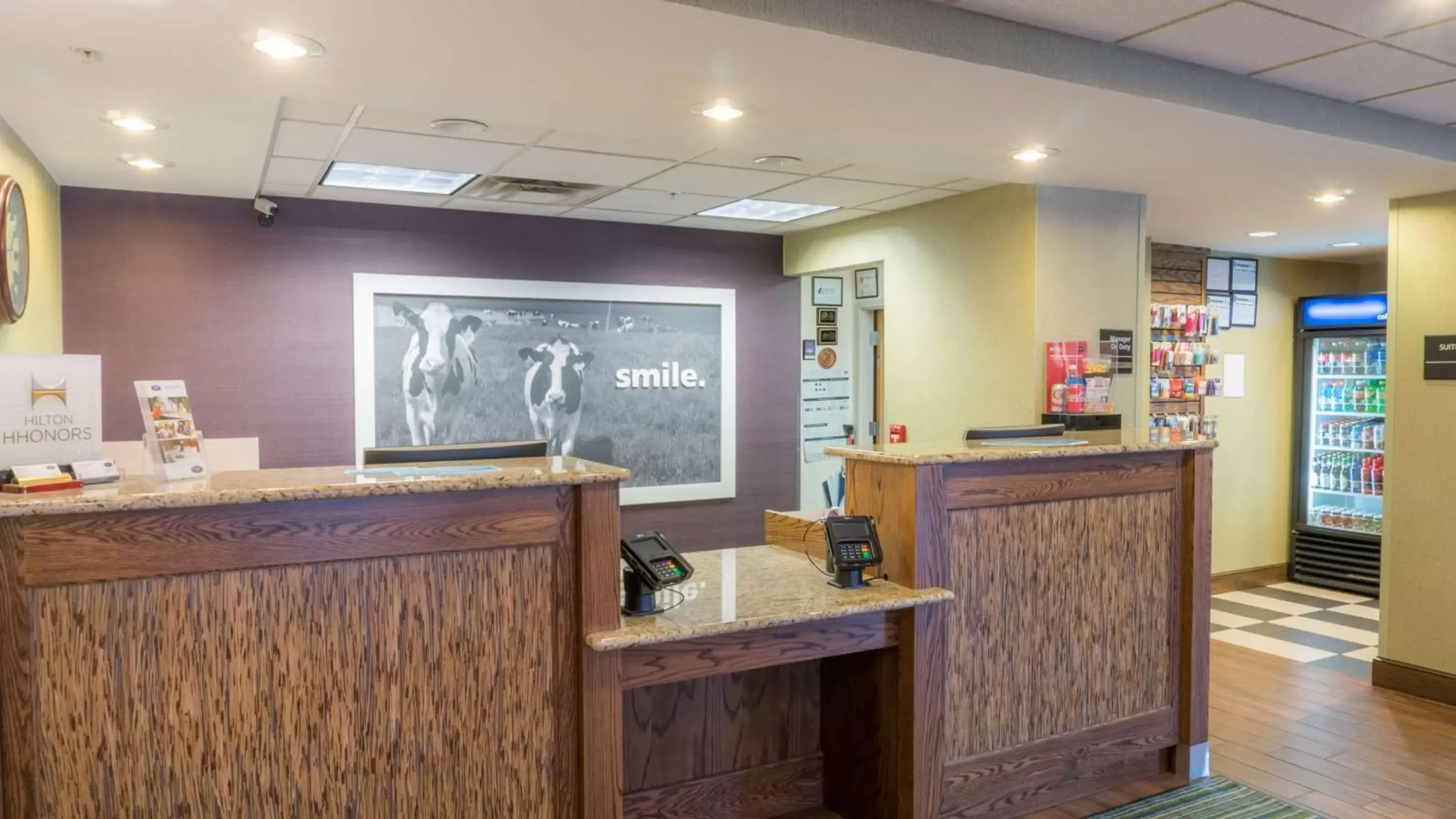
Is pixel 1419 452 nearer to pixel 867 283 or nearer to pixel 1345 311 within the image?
pixel 1345 311

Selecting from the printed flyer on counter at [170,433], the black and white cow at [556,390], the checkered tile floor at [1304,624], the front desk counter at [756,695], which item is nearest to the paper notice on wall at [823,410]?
the black and white cow at [556,390]

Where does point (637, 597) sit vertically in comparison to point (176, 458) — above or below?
below

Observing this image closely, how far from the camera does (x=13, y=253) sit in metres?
3.54

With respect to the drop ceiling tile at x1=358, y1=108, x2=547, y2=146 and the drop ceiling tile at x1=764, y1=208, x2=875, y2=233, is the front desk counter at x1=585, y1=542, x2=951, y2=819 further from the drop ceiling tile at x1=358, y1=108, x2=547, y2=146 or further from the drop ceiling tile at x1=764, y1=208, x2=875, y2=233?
the drop ceiling tile at x1=764, y1=208, x2=875, y2=233

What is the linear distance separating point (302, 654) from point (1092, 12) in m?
2.72

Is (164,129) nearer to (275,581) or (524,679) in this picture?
(275,581)

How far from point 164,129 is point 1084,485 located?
3650 mm

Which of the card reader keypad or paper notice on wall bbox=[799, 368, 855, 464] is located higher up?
paper notice on wall bbox=[799, 368, 855, 464]

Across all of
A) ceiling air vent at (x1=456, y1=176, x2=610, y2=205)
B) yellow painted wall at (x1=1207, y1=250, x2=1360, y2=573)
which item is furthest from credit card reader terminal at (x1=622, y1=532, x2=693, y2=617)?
yellow painted wall at (x1=1207, y1=250, x2=1360, y2=573)

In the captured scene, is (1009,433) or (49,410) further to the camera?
(1009,433)

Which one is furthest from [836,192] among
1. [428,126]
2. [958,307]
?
[428,126]

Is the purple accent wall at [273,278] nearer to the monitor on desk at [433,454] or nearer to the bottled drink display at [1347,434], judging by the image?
the monitor on desk at [433,454]

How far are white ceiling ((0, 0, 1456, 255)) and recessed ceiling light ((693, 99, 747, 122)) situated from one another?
2.4 inches

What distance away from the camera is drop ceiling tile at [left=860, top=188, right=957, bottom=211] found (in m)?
5.11
